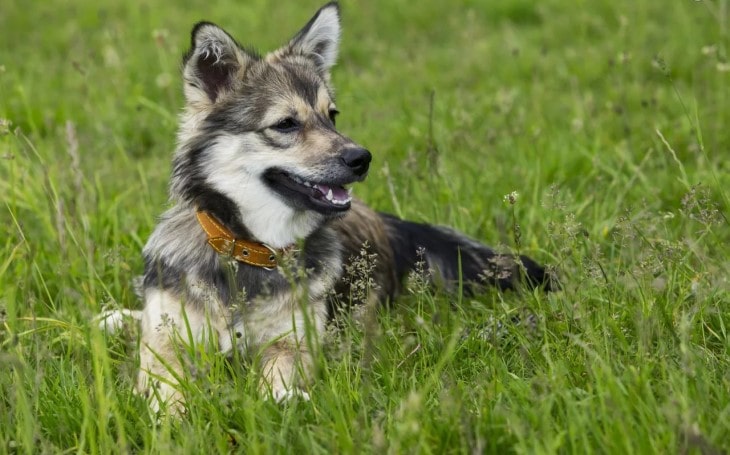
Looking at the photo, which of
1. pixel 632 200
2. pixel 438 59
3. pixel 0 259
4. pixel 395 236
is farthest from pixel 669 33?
pixel 0 259

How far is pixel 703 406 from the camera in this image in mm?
2562

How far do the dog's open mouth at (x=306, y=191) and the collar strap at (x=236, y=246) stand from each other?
0.83 feet

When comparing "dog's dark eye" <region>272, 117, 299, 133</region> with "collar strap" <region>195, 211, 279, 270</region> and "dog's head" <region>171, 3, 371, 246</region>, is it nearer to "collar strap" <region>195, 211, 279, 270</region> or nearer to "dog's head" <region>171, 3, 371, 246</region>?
"dog's head" <region>171, 3, 371, 246</region>

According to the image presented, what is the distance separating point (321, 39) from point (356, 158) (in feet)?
3.07

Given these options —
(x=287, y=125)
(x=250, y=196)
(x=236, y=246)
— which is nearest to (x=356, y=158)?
(x=287, y=125)

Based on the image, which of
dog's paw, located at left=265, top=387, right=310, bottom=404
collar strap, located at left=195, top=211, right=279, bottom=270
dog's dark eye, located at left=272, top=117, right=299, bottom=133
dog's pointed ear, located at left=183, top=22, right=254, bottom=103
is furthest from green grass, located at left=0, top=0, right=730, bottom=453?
dog's dark eye, located at left=272, top=117, right=299, bottom=133

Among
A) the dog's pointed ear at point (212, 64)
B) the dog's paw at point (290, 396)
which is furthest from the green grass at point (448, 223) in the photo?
the dog's pointed ear at point (212, 64)

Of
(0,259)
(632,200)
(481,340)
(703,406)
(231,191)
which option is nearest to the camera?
(703,406)

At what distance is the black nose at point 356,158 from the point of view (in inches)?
148

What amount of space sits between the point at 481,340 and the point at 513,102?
3.92 m

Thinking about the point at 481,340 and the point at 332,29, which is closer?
the point at 481,340

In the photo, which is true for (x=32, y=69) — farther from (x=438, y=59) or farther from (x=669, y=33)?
(x=669, y=33)

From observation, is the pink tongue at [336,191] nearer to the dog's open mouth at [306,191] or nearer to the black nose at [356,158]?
the dog's open mouth at [306,191]

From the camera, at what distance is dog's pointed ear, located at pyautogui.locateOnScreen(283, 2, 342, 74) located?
4.27m
